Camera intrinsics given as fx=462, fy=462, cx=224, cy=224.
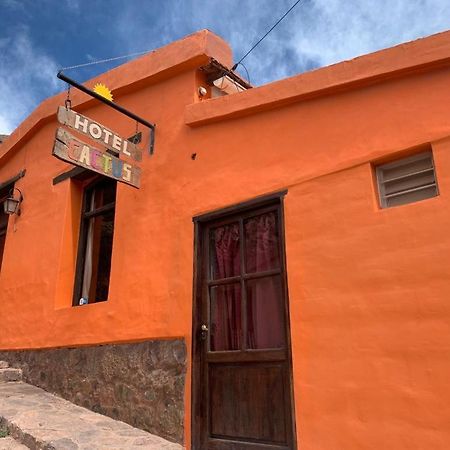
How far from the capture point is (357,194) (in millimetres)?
3623

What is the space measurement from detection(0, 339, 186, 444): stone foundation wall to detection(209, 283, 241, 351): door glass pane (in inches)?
14.1

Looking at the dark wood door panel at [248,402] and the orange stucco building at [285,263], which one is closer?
the orange stucco building at [285,263]

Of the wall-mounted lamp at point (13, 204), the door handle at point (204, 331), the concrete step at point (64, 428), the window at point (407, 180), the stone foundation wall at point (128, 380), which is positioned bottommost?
the concrete step at point (64, 428)

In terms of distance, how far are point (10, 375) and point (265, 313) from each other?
400cm

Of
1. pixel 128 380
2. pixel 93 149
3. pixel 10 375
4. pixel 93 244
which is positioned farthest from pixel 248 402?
pixel 10 375

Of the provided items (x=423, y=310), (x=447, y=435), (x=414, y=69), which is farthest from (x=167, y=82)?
(x=447, y=435)

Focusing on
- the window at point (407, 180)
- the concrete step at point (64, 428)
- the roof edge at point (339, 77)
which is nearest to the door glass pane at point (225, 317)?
the concrete step at point (64, 428)

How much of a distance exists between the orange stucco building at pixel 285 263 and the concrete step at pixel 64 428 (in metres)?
0.19

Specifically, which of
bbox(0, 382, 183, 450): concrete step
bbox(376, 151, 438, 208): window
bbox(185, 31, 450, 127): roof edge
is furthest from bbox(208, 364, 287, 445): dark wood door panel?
bbox(185, 31, 450, 127): roof edge

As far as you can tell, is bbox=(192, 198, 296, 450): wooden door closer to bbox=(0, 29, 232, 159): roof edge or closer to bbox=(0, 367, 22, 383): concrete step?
bbox=(0, 29, 232, 159): roof edge

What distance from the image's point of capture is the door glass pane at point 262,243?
417 cm

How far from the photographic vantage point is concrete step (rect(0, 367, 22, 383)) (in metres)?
6.07

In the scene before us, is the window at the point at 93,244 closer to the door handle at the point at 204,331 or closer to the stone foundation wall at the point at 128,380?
the stone foundation wall at the point at 128,380

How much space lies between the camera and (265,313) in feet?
13.4
